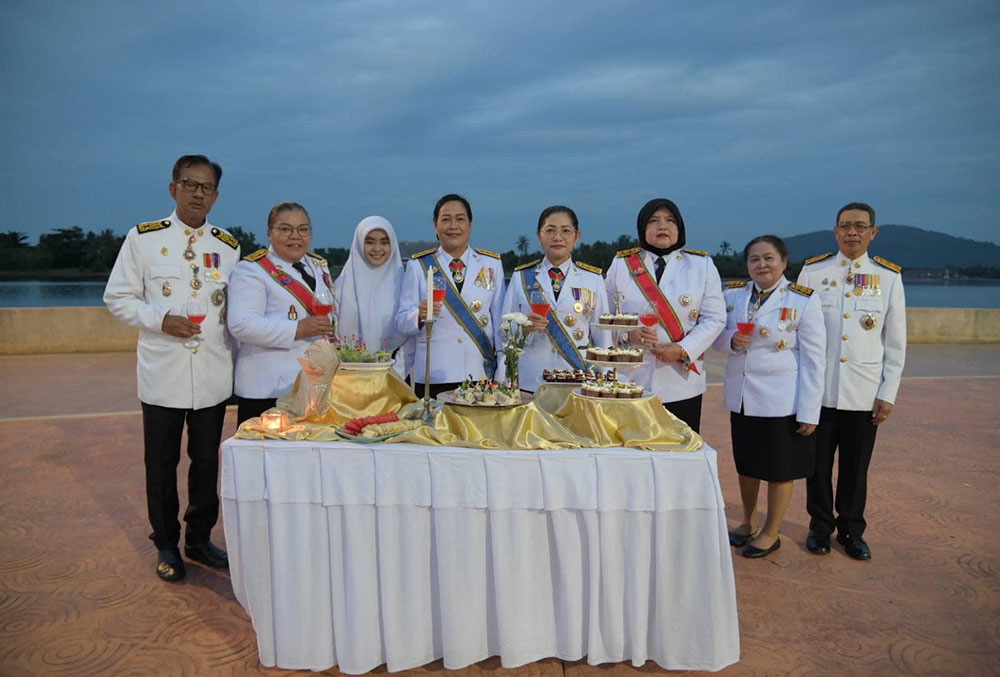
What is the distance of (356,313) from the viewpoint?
445cm

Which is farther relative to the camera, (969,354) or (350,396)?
(969,354)

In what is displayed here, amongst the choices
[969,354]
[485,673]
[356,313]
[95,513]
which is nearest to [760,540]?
[485,673]

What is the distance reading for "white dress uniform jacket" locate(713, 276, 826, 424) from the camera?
4.02 m

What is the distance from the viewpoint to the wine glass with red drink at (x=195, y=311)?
135 inches

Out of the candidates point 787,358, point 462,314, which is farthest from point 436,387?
point 787,358

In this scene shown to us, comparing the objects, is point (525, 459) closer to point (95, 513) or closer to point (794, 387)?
point (794, 387)

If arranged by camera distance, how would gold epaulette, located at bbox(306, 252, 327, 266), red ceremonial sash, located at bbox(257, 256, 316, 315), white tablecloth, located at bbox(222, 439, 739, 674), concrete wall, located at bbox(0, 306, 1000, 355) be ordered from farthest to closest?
1. concrete wall, located at bbox(0, 306, 1000, 355)
2. gold epaulette, located at bbox(306, 252, 327, 266)
3. red ceremonial sash, located at bbox(257, 256, 316, 315)
4. white tablecloth, located at bbox(222, 439, 739, 674)

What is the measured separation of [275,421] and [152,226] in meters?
1.68

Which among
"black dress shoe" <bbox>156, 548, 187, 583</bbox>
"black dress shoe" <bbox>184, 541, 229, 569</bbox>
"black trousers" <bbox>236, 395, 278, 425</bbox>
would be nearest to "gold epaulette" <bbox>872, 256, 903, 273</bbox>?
"black trousers" <bbox>236, 395, 278, 425</bbox>

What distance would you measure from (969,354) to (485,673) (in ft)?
52.5

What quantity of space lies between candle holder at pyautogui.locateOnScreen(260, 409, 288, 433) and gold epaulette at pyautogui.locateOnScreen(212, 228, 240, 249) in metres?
1.49

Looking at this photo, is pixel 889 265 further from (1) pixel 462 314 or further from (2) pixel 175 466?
(2) pixel 175 466

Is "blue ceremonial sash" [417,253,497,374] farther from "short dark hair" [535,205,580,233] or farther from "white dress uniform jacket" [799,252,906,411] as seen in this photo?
"white dress uniform jacket" [799,252,906,411]

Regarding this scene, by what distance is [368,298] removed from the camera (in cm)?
442
